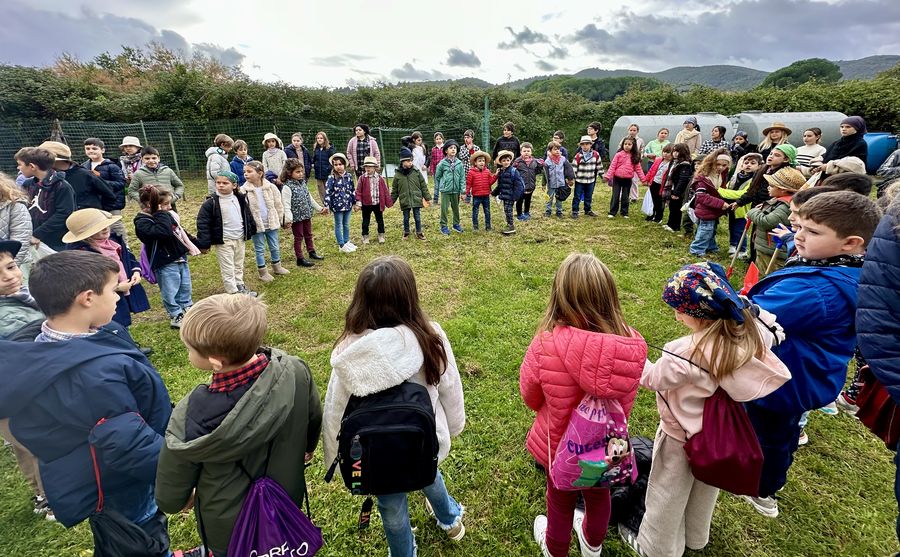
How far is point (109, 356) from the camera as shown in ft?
5.93

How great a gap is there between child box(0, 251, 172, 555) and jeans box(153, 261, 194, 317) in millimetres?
3388

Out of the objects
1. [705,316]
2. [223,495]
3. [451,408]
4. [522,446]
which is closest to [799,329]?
[705,316]

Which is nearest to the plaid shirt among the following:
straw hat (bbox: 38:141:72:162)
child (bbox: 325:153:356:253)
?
straw hat (bbox: 38:141:72:162)

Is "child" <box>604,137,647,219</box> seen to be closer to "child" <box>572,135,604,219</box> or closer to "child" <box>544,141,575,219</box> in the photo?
"child" <box>572,135,604,219</box>

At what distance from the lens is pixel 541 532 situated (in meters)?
2.51

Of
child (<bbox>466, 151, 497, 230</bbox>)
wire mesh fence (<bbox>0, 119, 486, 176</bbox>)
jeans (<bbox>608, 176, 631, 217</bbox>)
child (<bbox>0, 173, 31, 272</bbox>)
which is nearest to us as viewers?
child (<bbox>0, 173, 31, 272</bbox>)

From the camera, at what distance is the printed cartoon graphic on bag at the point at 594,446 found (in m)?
1.91

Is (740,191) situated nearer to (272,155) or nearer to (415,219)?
(415,219)

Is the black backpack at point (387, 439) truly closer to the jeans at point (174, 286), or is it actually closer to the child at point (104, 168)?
the jeans at point (174, 286)

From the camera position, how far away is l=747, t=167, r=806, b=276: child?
4618 mm

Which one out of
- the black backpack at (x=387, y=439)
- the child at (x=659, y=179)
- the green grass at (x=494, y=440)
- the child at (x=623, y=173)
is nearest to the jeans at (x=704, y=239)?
the green grass at (x=494, y=440)

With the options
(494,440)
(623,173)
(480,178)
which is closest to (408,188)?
(480,178)

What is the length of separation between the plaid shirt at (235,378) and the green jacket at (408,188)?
6.64 metres

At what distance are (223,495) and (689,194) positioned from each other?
8.17m
